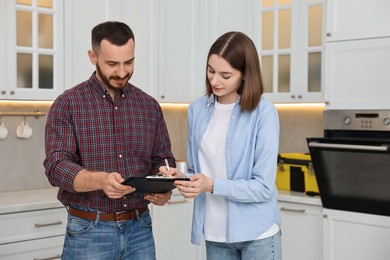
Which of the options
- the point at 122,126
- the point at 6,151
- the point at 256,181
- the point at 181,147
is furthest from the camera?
the point at 181,147

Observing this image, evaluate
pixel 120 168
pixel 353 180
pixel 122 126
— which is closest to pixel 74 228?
pixel 120 168

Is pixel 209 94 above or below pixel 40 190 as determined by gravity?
above

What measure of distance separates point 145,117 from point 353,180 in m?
1.57

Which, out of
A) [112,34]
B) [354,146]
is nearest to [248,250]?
[112,34]

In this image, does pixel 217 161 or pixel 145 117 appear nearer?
pixel 217 161

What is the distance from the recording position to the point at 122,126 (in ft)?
6.30

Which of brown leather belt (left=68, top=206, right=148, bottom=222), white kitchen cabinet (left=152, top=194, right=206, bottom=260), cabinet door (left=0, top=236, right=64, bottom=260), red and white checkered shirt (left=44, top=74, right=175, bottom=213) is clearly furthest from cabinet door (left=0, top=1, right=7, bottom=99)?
brown leather belt (left=68, top=206, right=148, bottom=222)

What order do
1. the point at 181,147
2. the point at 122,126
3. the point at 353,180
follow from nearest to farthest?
the point at 122,126, the point at 353,180, the point at 181,147

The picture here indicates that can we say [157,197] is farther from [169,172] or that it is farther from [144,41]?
[144,41]

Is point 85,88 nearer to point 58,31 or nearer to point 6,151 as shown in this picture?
point 58,31

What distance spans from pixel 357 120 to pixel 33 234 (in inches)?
75.3

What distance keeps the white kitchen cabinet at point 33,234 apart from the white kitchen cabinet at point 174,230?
2.25 ft

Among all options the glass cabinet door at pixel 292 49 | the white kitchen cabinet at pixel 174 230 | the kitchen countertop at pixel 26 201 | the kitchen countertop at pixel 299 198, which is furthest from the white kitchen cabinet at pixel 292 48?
the kitchen countertop at pixel 26 201

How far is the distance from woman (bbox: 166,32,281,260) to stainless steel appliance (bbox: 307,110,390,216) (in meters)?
1.26
